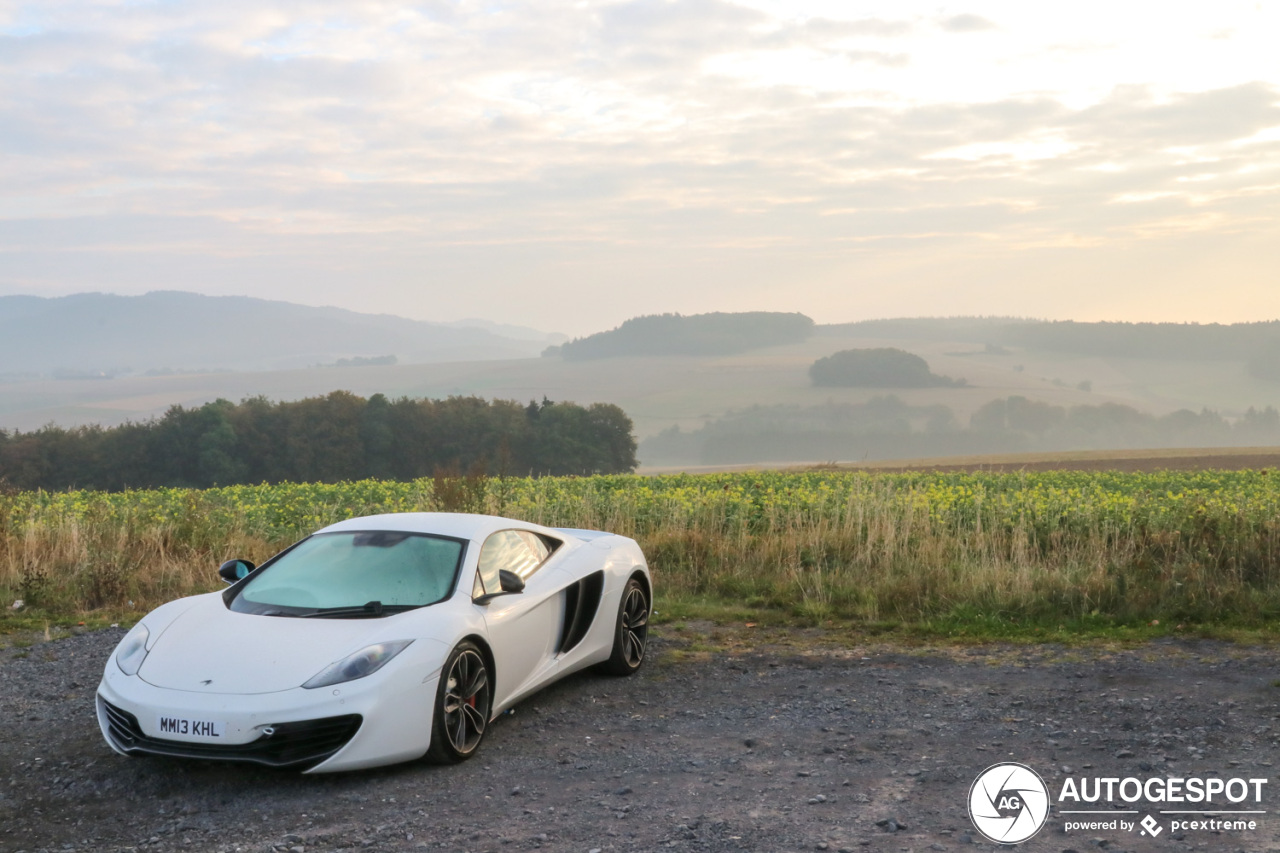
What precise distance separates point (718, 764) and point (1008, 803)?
5.19 ft

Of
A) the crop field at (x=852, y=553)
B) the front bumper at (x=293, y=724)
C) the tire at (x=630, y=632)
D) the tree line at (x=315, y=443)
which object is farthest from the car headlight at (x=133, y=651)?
the tree line at (x=315, y=443)

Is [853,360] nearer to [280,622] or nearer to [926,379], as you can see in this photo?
[926,379]

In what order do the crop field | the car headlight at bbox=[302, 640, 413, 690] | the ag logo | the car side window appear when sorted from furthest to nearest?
the crop field
the car side window
the car headlight at bbox=[302, 640, 413, 690]
the ag logo

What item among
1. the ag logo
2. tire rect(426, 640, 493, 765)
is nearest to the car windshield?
tire rect(426, 640, 493, 765)

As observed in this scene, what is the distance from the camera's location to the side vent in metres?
7.30

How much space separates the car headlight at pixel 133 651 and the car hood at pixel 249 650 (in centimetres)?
7

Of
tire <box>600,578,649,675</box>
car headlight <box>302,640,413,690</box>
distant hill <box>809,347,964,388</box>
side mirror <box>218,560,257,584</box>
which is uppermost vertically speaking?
distant hill <box>809,347,964,388</box>

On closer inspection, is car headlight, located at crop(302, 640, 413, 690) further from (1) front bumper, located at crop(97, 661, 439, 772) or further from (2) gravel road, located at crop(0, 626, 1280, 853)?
(2) gravel road, located at crop(0, 626, 1280, 853)

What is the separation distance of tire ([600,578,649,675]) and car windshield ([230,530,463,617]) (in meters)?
1.75

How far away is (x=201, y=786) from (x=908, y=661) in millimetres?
5524

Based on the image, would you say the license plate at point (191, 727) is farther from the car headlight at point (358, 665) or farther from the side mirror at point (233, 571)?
the side mirror at point (233, 571)

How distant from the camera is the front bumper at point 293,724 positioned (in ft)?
17.4

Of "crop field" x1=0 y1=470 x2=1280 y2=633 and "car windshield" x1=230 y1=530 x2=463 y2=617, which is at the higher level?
Answer: "car windshield" x1=230 y1=530 x2=463 y2=617

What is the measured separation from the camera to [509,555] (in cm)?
700
